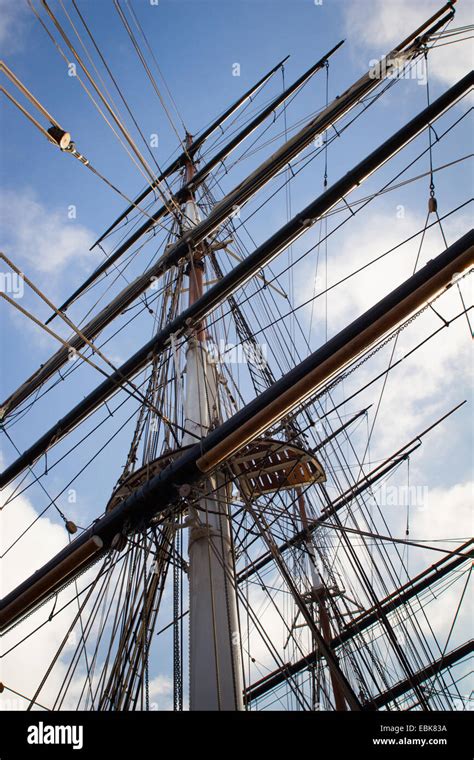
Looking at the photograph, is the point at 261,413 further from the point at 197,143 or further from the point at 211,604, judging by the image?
the point at 197,143

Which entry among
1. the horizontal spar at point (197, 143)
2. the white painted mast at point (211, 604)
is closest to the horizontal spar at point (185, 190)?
the horizontal spar at point (197, 143)

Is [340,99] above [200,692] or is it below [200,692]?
above

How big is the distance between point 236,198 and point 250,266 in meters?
2.26

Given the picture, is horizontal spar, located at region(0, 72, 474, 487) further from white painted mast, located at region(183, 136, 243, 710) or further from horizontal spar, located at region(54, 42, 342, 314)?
horizontal spar, located at region(54, 42, 342, 314)

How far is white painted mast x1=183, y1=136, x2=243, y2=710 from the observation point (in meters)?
4.38

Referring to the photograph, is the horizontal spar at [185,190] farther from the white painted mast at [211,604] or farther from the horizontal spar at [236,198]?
the white painted mast at [211,604]

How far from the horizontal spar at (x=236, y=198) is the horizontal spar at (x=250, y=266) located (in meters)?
1.43

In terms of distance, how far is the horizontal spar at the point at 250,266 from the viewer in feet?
23.7

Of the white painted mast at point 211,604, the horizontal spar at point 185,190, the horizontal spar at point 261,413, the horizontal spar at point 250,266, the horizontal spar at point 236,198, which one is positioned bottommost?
the white painted mast at point 211,604

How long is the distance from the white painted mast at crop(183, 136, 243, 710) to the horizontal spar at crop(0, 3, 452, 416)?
3.99m

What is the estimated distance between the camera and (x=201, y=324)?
25.3 feet
